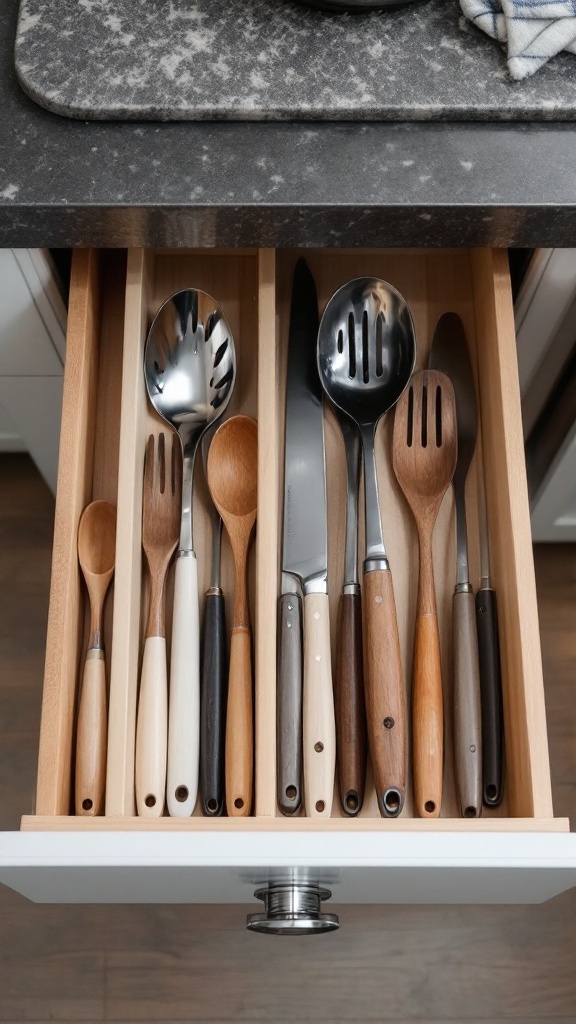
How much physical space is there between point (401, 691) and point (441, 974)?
48cm

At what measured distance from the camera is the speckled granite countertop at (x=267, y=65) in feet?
2.08

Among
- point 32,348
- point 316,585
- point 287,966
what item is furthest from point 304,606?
point 287,966

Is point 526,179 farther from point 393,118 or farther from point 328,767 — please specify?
point 328,767

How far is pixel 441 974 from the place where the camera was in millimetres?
982

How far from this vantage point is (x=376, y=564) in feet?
2.24

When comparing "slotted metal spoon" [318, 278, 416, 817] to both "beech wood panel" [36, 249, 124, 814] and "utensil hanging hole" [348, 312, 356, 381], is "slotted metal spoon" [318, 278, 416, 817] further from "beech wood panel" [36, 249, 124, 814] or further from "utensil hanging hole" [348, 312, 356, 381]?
"beech wood panel" [36, 249, 124, 814]

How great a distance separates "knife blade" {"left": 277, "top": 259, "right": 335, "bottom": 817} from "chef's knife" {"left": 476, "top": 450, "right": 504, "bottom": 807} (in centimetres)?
11

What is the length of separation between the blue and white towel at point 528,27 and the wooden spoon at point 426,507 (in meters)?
0.24

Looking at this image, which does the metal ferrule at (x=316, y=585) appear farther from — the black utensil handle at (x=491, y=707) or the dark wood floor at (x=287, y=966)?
the dark wood floor at (x=287, y=966)

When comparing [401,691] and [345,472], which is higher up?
[345,472]

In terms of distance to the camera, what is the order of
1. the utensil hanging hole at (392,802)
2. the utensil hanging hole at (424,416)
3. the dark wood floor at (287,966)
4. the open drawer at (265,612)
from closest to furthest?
1. the open drawer at (265,612)
2. the utensil hanging hole at (392,802)
3. the utensil hanging hole at (424,416)
4. the dark wood floor at (287,966)

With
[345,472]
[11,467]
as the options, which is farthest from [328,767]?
[11,467]

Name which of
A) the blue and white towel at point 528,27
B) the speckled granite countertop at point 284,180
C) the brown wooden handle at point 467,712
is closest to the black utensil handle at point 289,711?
the brown wooden handle at point 467,712

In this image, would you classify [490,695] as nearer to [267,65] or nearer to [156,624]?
[156,624]
